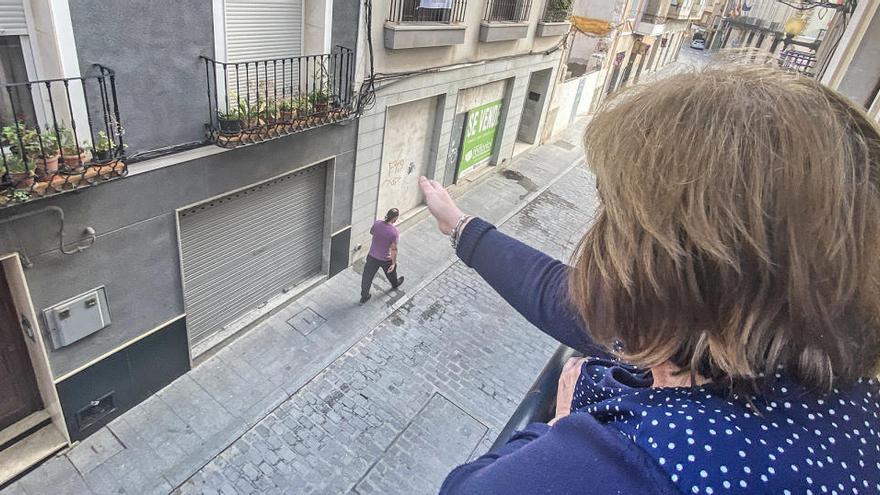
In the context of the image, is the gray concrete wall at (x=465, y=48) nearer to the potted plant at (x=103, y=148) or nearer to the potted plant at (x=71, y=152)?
the potted plant at (x=103, y=148)

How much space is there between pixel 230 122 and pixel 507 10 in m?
7.66

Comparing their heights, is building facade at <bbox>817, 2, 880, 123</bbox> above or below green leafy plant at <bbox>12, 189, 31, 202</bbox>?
above

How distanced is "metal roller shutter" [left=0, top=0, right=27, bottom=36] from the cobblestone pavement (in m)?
4.59

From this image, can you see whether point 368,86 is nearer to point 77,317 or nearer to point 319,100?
point 319,100

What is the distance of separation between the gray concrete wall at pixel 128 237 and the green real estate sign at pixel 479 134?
19.6 ft

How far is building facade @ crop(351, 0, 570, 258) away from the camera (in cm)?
798

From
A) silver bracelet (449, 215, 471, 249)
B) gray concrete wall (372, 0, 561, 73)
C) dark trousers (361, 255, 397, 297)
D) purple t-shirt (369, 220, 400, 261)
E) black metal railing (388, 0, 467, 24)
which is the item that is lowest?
dark trousers (361, 255, 397, 297)

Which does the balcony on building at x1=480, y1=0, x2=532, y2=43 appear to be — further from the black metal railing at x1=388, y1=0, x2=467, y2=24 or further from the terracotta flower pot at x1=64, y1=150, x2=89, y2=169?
the terracotta flower pot at x1=64, y1=150, x2=89, y2=169

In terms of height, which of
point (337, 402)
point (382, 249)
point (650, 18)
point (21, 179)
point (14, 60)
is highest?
point (650, 18)

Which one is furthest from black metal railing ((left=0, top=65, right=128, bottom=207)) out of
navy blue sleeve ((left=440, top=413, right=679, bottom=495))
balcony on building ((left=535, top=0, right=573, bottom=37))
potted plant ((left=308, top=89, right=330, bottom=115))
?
balcony on building ((left=535, top=0, right=573, bottom=37))

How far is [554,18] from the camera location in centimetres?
1294

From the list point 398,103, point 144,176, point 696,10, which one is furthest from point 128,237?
point 696,10

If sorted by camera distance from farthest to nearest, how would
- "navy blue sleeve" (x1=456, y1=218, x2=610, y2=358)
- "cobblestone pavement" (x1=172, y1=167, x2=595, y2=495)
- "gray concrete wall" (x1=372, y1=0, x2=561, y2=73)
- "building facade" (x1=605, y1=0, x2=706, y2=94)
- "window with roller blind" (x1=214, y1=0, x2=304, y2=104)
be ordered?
"building facade" (x1=605, y1=0, x2=706, y2=94) → "gray concrete wall" (x1=372, y1=0, x2=561, y2=73) → "cobblestone pavement" (x1=172, y1=167, x2=595, y2=495) → "window with roller blind" (x1=214, y1=0, x2=304, y2=104) → "navy blue sleeve" (x1=456, y1=218, x2=610, y2=358)

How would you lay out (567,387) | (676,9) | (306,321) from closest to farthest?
(567,387), (306,321), (676,9)
